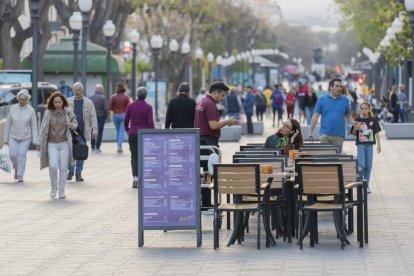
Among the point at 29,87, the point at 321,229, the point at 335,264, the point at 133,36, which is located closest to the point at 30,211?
the point at 321,229

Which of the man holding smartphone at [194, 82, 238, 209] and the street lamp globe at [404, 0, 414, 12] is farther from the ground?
the street lamp globe at [404, 0, 414, 12]

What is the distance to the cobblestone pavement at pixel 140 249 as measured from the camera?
1338 cm

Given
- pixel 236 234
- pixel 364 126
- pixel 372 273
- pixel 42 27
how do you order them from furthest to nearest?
pixel 42 27, pixel 364 126, pixel 236 234, pixel 372 273

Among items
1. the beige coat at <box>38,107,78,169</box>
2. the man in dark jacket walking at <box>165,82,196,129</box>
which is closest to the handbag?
the beige coat at <box>38,107,78,169</box>

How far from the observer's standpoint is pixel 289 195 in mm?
16109

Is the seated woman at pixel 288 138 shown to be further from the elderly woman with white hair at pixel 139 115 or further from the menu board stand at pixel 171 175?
the menu board stand at pixel 171 175

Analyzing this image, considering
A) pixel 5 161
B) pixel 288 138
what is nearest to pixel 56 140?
pixel 5 161

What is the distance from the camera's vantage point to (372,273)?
12.8 meters

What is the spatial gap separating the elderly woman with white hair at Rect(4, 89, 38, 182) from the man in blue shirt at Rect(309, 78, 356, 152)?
489 cm

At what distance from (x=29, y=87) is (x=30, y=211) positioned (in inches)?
730

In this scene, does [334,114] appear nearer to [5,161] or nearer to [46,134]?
[46,134]

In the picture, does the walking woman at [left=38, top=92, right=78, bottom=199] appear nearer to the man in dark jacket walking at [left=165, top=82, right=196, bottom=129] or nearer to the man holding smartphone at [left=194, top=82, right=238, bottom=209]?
the man in dark jacket walking at [left=165, top=82, right=196, bottom=129]

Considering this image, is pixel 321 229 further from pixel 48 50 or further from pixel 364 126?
pixel 48 50

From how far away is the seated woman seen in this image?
19453 millimetres
